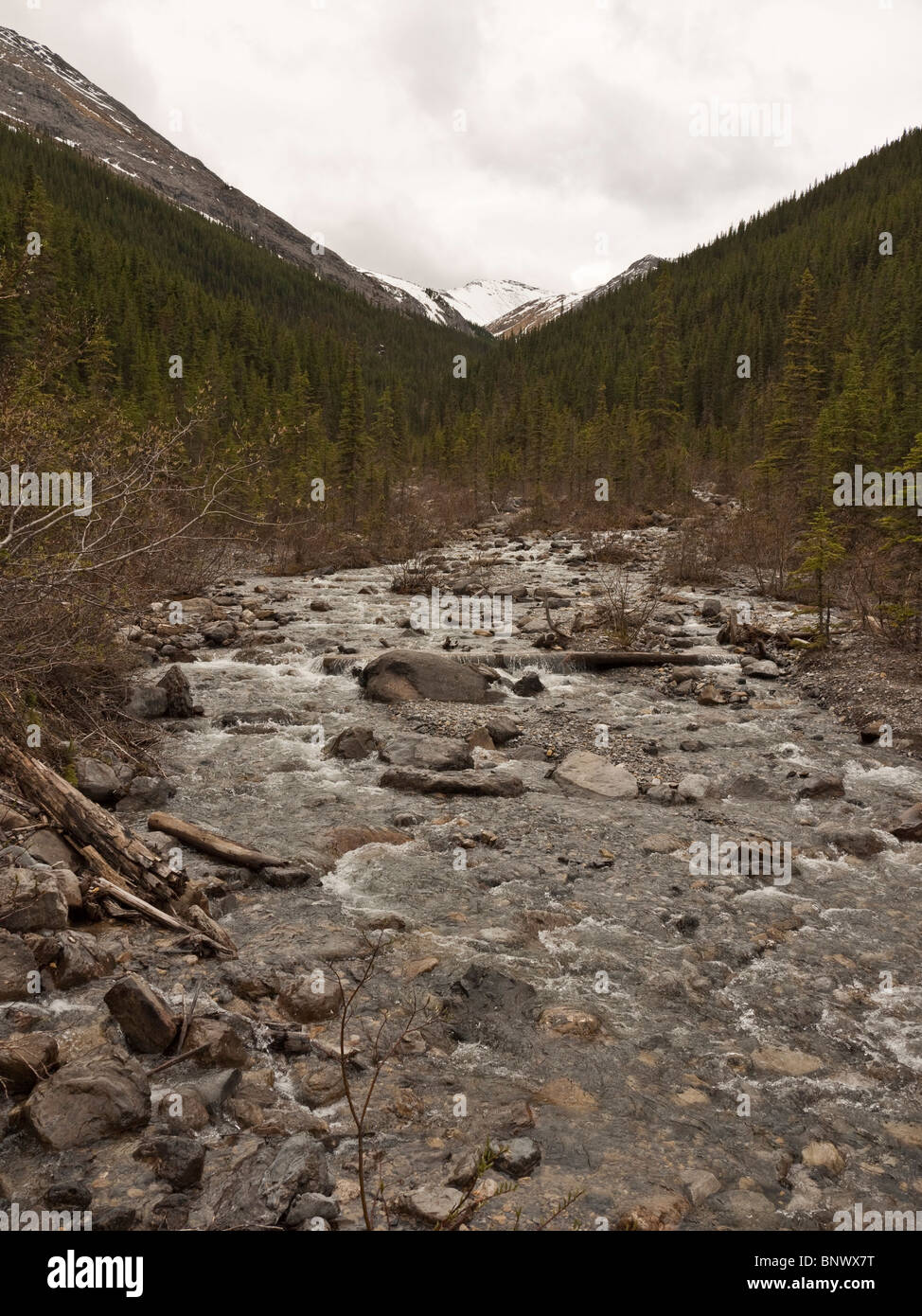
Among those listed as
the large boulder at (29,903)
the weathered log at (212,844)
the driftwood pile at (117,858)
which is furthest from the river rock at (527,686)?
the large boulder at (29,903)

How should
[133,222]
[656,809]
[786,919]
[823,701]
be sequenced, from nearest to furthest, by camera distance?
[786,919] → [656,809] → [823,701] → [133,222]

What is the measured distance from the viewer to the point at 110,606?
704cm

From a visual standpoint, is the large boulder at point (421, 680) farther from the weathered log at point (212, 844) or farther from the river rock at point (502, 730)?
the weathered log at point (212, 844)

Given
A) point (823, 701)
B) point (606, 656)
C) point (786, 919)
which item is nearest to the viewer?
point (786, 919)

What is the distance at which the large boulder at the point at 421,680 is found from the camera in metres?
12.5

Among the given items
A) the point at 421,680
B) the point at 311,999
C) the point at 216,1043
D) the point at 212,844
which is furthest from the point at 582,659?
the point at 216,1043

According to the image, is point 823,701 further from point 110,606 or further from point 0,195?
point 0,195

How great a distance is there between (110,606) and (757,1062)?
22.1ft

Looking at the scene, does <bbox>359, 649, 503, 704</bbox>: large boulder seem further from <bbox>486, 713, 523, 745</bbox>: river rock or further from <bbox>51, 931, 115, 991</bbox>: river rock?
<bbox>51, 931, 115, 991</bbox>: river rock

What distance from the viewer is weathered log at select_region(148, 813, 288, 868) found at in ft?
21.9

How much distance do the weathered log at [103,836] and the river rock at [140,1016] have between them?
154 centimetres

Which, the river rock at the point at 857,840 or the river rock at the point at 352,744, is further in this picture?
the river rock at the point at 352,744

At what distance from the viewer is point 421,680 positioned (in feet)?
41.3

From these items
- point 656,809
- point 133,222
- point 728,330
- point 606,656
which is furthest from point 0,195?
point 656,809
